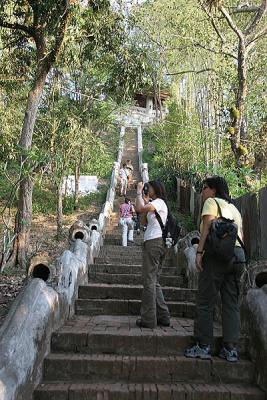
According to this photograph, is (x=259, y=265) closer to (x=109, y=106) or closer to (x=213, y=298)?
(x=213, y=298)

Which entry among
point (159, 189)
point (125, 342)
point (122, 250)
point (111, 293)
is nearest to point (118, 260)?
point (122, 250)

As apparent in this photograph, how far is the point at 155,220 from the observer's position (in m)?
5.01

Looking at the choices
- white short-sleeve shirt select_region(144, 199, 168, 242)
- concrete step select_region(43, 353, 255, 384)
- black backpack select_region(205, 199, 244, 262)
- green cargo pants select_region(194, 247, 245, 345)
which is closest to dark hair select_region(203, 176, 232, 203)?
black backpack select_region(205, 199, 244, 262)

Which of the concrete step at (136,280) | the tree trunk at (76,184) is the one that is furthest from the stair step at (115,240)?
the tree trunk at (76,184)

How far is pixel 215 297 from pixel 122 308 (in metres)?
1.93

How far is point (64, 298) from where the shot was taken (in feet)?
16.9

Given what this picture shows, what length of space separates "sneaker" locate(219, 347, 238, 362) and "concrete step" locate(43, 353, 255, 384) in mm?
50

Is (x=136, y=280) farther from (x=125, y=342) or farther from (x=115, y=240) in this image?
(x=115, y=240)

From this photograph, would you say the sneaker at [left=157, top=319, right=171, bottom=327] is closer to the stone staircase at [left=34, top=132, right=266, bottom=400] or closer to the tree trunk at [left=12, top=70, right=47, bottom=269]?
the stone staircase at [left=34, top=132, right=266, bottom=400]

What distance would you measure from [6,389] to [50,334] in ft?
3.71

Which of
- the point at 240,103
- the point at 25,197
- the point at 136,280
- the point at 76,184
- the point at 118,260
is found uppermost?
the point at 240,103

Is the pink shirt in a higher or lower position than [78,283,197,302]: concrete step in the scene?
higher

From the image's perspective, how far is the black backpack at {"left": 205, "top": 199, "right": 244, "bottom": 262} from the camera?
13.3 feet

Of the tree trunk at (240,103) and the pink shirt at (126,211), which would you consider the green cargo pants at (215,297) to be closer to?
the pink shirt at (126,211)
